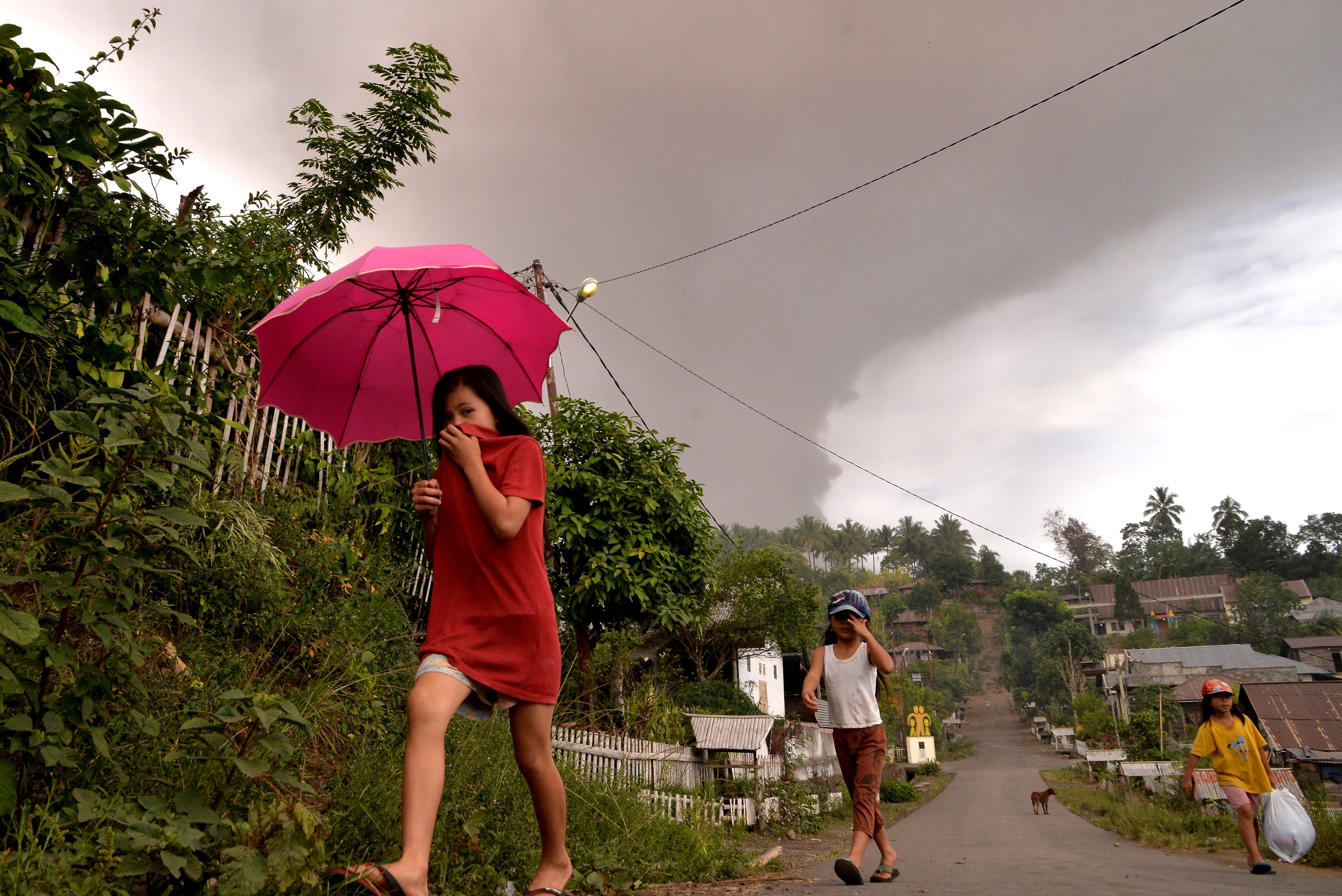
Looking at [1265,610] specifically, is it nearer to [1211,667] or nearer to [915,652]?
[1211,667]

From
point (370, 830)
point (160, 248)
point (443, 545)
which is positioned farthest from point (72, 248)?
point (370, 830)

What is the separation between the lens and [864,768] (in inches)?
195

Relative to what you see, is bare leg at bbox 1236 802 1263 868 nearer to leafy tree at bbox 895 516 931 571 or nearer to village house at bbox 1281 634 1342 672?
village house at bbox 1281 634 1342 672

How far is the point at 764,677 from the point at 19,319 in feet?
94.8

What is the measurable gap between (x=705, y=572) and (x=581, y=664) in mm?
2016

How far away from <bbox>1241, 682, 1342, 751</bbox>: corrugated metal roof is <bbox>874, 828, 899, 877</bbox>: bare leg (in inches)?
856

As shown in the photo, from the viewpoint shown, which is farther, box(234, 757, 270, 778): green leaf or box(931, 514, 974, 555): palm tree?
box(931, 514, 974, 555): palm tree

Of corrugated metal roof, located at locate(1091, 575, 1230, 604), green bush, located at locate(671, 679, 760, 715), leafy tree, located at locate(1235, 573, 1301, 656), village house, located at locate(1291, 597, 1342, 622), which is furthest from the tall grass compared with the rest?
corrugated metal roof, located at locate(1091, 575, 1230, 604)

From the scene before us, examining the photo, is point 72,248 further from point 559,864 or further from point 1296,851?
point 1296,851

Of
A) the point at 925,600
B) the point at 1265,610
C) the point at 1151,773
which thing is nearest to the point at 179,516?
the point at 1151,773

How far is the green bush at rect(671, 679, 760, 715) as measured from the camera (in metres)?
16.4

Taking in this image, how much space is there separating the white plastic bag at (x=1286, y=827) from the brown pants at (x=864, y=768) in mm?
4076

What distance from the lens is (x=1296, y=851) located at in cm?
644

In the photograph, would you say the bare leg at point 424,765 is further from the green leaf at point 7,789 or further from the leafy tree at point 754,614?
the leafy tree at point 754,614
